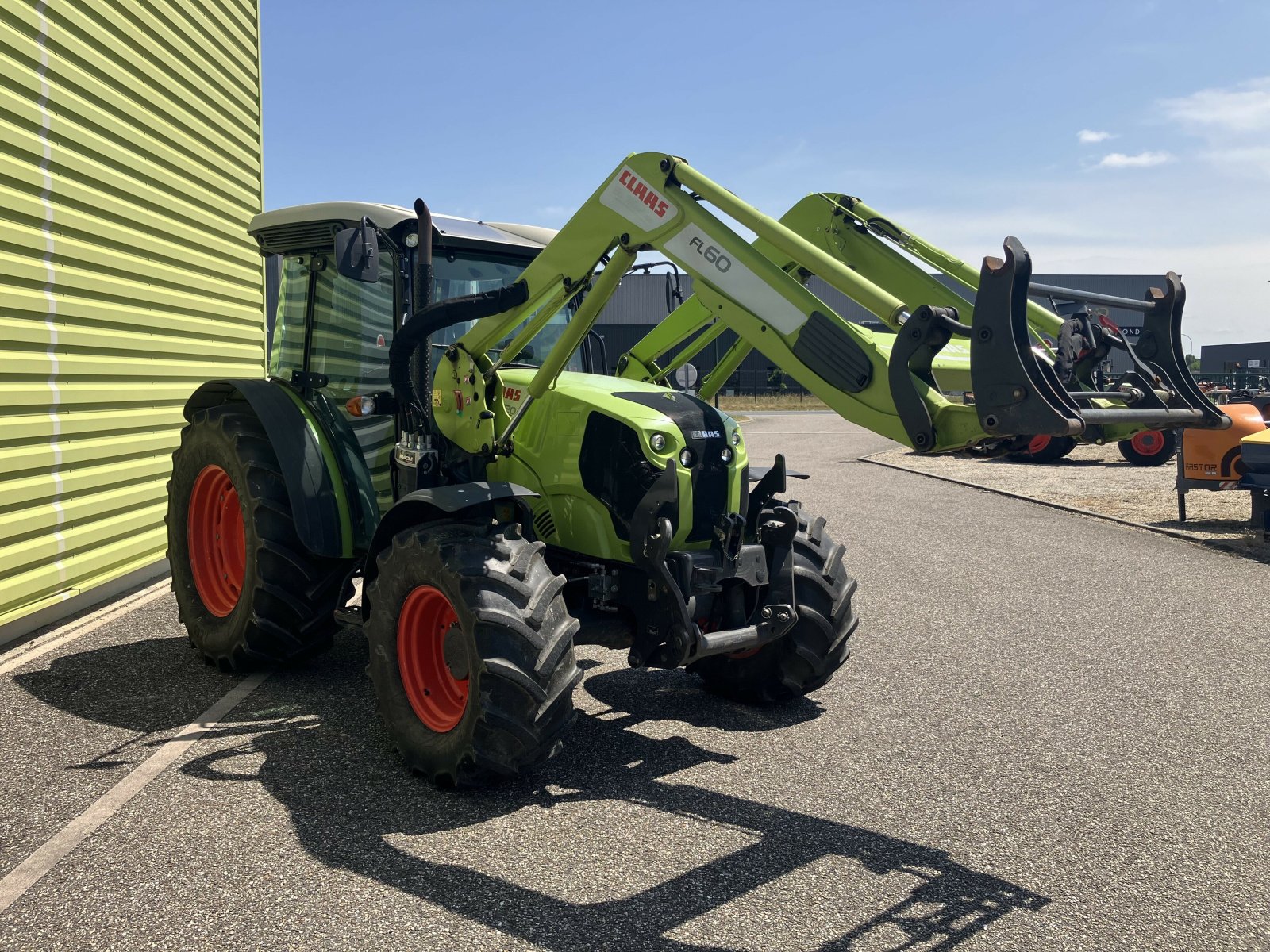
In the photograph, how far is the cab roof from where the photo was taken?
16.9 feet

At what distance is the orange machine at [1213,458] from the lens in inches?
436

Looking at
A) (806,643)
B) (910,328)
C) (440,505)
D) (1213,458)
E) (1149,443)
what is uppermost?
(910,328)

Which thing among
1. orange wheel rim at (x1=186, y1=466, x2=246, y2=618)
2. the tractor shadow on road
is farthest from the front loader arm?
orange wheel rim at (x1=186, y1=466, x2=246, y2=618)

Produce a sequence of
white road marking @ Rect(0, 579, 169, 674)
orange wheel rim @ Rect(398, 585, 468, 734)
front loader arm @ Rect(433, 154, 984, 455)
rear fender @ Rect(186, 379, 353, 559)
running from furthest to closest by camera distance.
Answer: white road marking @ Rect(0, 579, 169, 674) → rear fender @ Rect(186, 379, 353, 559) → orange wheel rim @ Rect(398, 585, 468, 734) → front loader arm @ Rect(433, 154, 984, 455)

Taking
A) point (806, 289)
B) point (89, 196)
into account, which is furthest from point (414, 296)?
point (89, 196)

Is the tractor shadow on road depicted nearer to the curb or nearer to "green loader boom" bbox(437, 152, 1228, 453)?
"green loader boom" bbox(437, 152, 1228, 453)

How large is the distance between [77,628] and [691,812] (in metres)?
4.61

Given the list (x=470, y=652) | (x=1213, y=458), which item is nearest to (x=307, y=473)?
(x=470, y=652)

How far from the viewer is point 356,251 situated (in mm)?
4449

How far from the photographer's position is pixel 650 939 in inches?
118

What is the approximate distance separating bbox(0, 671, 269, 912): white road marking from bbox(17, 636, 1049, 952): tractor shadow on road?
102mm

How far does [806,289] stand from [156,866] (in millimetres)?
2979

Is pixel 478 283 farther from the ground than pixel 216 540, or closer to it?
farther from the ground

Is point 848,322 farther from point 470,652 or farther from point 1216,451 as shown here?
point 1216,451
